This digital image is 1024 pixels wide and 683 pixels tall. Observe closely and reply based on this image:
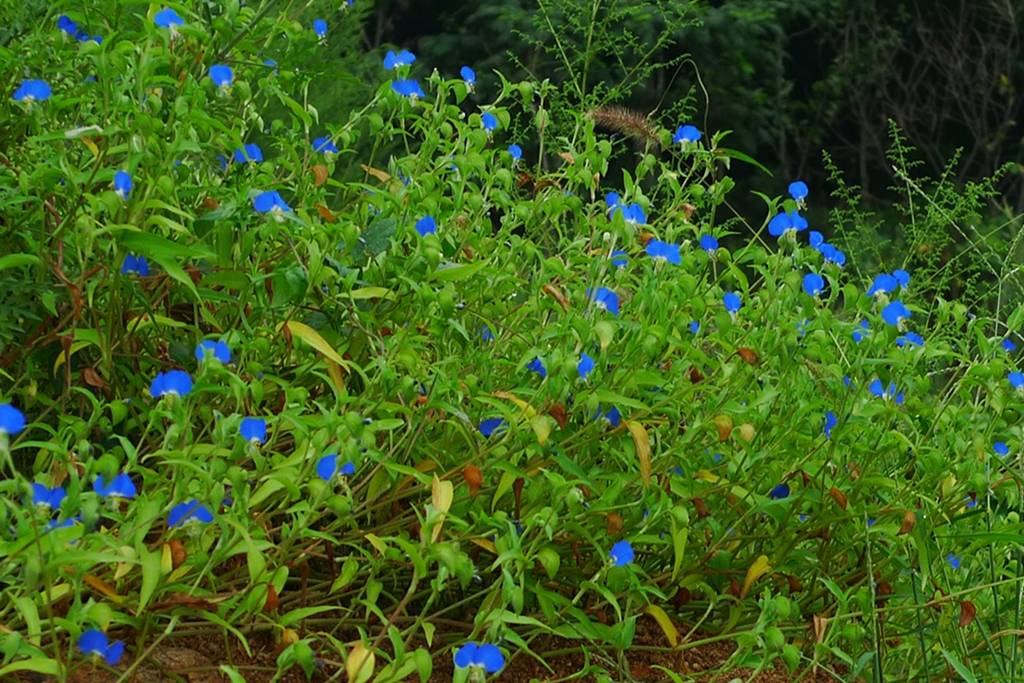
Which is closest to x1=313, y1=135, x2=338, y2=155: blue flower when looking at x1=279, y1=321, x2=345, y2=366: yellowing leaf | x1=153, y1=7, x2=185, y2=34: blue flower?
x1=153, y1=7, x2=185, y2=34: blue flower

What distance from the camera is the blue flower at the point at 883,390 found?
2.28 m

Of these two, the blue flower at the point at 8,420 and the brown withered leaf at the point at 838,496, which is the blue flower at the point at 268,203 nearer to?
the blue flower at the point at 8,420

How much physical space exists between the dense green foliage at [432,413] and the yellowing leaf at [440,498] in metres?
0.01

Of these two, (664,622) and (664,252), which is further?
(664,252)

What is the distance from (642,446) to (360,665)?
0.53 m

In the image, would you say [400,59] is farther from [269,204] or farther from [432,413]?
[432,413]

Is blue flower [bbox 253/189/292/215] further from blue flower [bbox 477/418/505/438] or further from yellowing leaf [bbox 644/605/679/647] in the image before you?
yellowing leaf [bbox 644/605/679/647]

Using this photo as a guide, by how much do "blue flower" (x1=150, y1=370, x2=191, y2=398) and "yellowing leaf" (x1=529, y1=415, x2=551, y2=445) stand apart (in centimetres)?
48

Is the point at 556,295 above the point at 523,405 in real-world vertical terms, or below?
above

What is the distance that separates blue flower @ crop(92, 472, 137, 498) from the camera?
1.80m

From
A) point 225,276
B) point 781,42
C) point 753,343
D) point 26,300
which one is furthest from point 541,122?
point 781,42

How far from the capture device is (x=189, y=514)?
1.80 metres

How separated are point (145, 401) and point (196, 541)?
1.61 ft

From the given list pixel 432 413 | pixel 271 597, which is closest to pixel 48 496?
pixel 271 597
